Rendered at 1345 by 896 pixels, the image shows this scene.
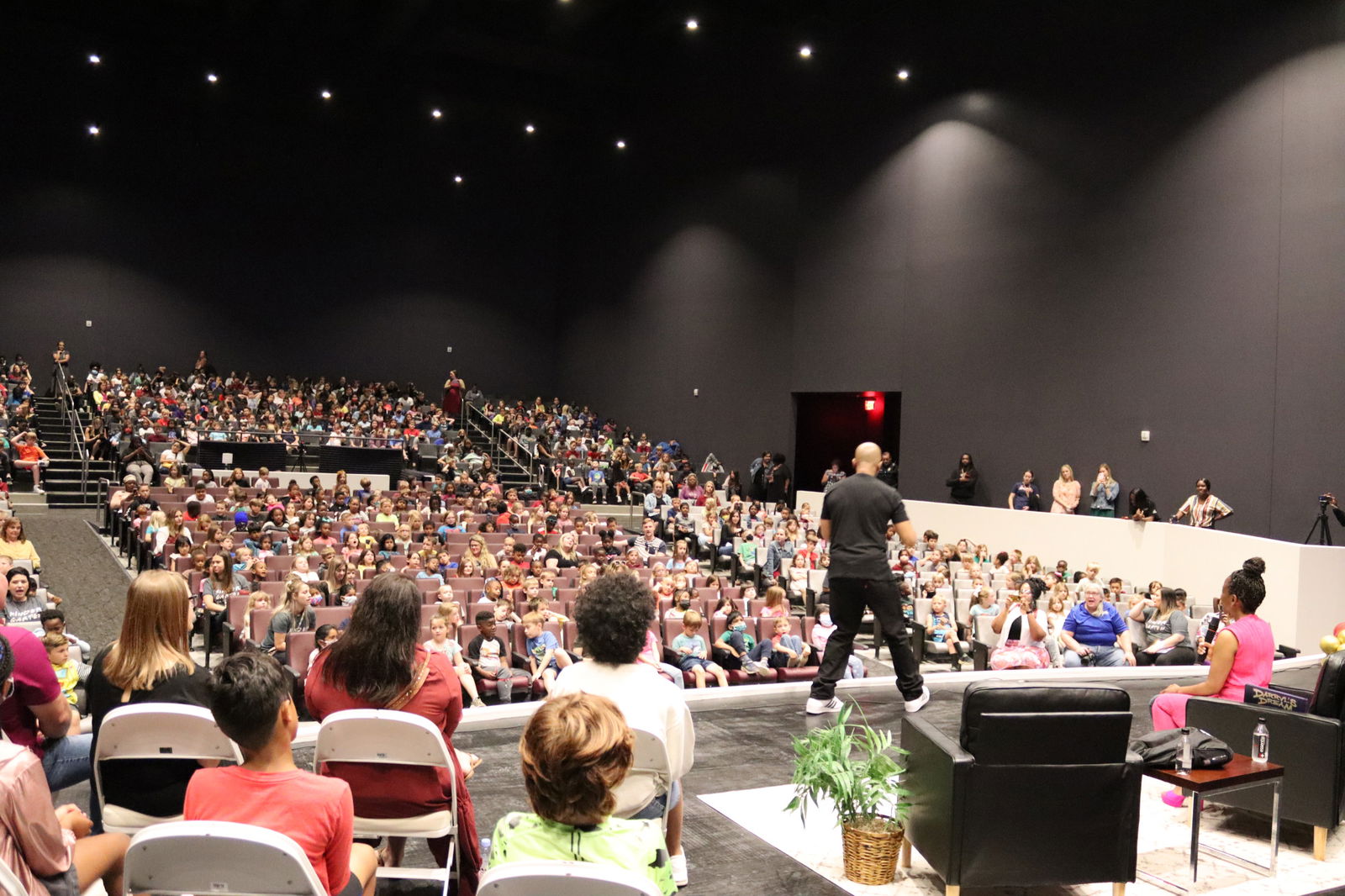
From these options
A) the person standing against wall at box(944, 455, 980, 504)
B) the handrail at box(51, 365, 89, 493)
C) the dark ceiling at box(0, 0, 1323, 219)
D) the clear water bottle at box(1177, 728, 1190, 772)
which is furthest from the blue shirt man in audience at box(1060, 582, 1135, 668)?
the handrail at box(51, 365, 89, 493)

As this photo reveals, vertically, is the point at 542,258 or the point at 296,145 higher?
the point at 296,145

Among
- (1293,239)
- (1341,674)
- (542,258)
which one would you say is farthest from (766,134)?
(1341,674)

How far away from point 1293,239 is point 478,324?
16.1m

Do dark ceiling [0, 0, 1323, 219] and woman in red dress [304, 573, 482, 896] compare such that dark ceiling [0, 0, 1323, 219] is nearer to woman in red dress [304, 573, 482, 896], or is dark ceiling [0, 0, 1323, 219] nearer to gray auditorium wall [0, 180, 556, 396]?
gray auditorium wall [0, 180, 556, 396]

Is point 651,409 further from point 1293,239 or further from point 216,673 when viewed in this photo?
point 216,673

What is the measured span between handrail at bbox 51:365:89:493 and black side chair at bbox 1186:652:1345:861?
13935 millimetres

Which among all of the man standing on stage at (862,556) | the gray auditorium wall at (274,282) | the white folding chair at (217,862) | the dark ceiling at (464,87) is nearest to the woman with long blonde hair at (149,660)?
the white folding chair at (217,862)

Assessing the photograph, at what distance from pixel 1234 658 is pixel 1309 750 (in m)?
0.52

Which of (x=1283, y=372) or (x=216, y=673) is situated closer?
(x=216, y=673)

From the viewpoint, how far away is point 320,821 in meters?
2.26

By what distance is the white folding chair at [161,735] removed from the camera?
2.72 metres

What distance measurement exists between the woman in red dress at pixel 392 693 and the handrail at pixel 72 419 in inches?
511

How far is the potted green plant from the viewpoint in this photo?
3.41 meters

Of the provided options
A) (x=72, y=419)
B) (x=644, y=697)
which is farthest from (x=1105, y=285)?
(x=72, y=419)
